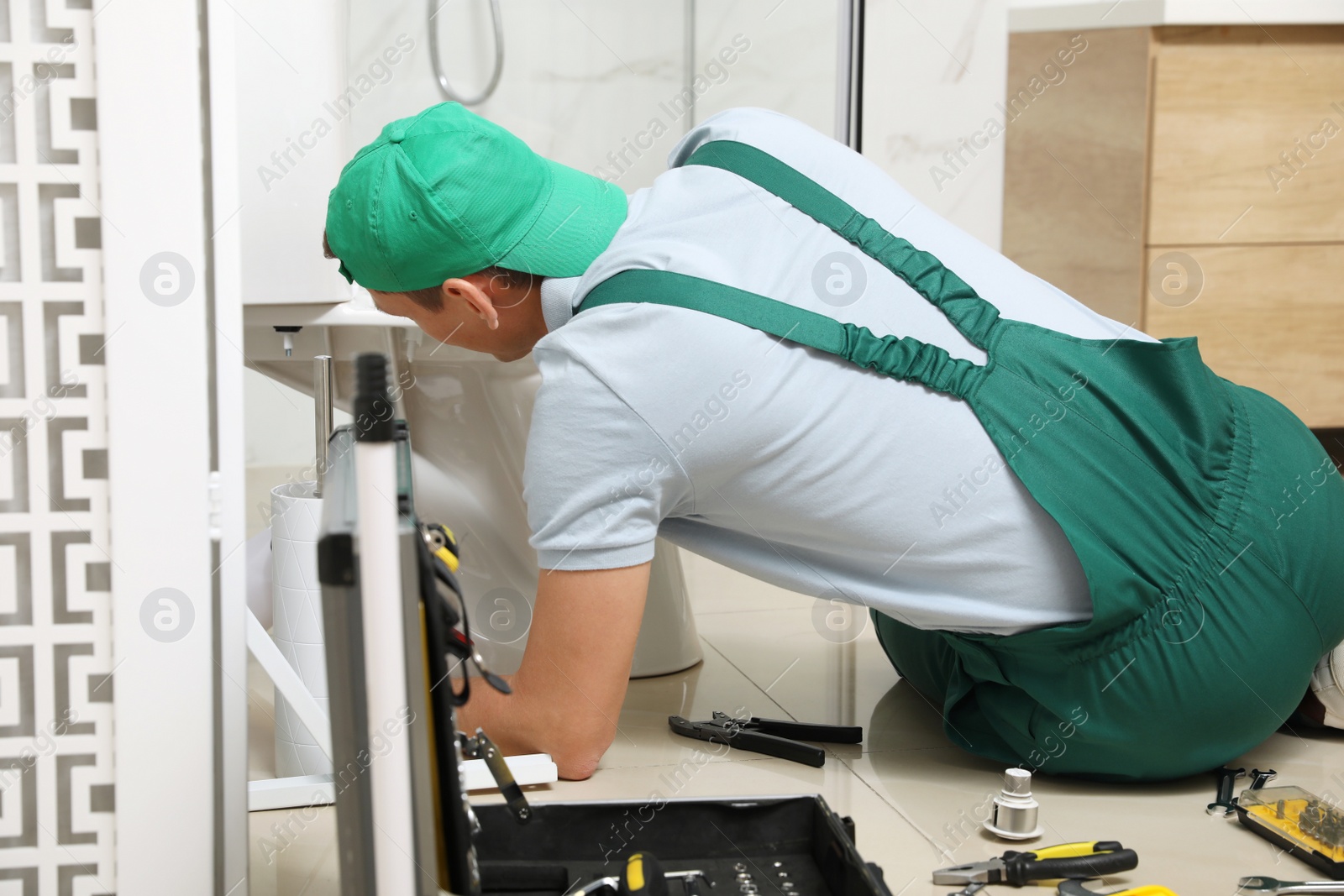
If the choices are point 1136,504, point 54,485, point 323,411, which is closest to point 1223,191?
point 1136,504

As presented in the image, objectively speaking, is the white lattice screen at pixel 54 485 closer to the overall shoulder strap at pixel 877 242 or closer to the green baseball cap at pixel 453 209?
the green baseball cap at pixel 453 209

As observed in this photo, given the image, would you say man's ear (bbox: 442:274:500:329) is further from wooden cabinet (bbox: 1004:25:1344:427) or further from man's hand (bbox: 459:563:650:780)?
wooden cabinet (bbox: 1004:25:1344:427)

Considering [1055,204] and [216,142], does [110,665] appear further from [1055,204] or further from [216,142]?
[1055,204]

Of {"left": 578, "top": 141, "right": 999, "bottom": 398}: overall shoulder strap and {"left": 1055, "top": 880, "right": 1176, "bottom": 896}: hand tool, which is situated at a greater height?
{"left": 578, "top": 141, "right": 999, "bottom": 398}: overall shoulder strap

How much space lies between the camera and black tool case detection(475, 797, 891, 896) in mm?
641

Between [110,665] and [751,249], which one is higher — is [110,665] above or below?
below

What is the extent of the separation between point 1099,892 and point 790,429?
359mm

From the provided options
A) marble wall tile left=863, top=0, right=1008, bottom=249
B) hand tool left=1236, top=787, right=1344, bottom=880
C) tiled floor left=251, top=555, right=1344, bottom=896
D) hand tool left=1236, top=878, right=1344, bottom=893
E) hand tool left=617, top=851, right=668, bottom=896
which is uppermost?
marble wall tile left=863, top=0, right=1008, bottom=249

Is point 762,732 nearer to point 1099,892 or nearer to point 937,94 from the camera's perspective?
point 1099,892

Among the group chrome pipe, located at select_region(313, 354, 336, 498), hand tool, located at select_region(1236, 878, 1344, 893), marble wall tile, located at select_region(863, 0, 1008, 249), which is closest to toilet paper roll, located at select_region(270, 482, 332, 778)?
chrome pipe, located at select_region(313, 354, 336, 498)

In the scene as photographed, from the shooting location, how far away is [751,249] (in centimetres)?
80

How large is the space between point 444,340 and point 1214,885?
680 millimetres

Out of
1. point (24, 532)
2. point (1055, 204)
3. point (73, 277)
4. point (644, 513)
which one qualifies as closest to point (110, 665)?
point (24, 532)

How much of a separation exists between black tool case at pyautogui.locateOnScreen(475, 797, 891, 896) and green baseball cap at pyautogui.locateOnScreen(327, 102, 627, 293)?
388 millimetres
